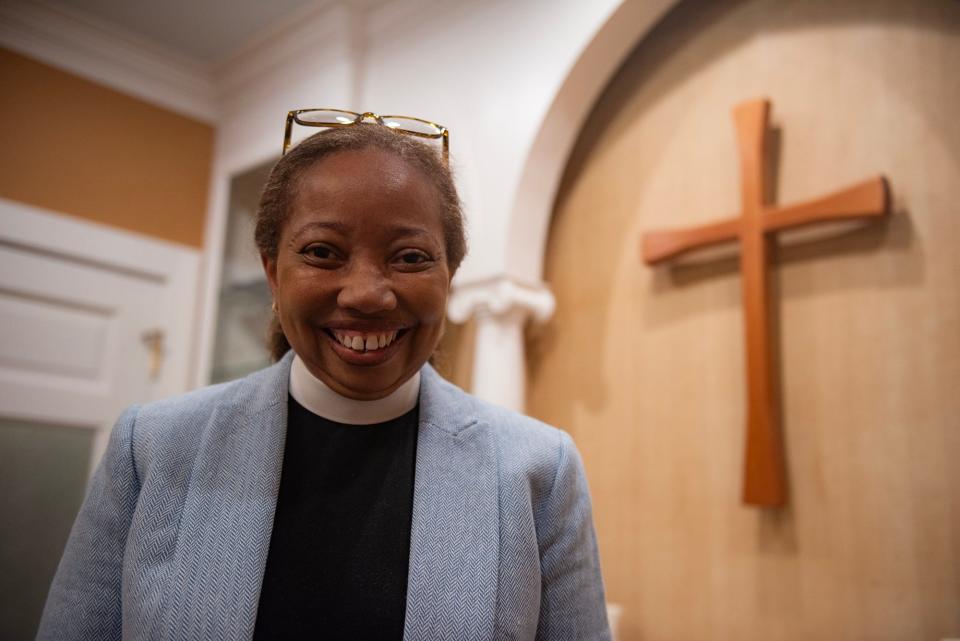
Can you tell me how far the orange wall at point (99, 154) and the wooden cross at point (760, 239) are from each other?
213cm

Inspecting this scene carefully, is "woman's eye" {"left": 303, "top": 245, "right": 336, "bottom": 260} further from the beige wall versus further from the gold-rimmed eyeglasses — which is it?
the beige wall

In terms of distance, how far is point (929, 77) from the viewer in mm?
1673

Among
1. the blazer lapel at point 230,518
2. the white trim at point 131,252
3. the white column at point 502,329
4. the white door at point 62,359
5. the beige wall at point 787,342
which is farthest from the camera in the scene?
the white trim at point 131,252

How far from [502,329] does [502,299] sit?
0.29 feet

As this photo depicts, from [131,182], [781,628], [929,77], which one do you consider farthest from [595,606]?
[131,182]

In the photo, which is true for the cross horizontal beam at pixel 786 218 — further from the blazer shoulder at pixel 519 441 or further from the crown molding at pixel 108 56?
the crown molding at pixel 108 56

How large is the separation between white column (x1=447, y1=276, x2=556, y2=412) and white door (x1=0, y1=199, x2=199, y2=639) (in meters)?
1.44

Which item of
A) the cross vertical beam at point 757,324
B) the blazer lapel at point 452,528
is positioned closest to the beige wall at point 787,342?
the cross vertical beam at point 757,324

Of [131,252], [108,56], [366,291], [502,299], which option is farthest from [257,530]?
[108,56]

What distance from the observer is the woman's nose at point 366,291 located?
860mm

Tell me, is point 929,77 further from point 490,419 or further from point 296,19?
point 296,19

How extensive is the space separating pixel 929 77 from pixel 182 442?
1.60 m

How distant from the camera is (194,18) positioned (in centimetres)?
291

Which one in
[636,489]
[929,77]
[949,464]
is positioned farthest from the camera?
[636,489]
